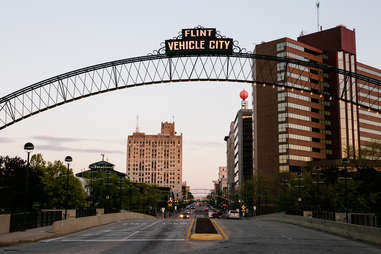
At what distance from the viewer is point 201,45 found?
121 ft

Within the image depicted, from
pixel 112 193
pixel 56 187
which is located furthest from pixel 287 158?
pixel 56 187

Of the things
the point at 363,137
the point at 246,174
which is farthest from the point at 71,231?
the point at 246,174

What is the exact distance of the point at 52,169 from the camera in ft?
262

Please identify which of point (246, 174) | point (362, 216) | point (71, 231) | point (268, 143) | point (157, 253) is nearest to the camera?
point (157, 253)

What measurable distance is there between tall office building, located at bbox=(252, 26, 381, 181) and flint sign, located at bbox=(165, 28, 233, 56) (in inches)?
3852

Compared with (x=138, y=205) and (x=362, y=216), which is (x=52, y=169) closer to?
(x=138, y=205)

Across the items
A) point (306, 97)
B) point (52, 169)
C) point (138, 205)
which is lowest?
point (138, 205)

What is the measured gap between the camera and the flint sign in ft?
121

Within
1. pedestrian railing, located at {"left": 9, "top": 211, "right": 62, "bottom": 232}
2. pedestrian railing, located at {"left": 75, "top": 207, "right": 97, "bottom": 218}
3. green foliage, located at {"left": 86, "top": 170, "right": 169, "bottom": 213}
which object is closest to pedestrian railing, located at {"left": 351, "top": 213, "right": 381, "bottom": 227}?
pedestrian railing, located at {"left": 9, "top": 211, "right": 62, "bottom": 232}

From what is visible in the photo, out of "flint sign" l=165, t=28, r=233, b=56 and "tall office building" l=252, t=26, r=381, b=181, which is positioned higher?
"tall office building" l=252, t=26, r=381, b=181

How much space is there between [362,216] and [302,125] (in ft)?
376

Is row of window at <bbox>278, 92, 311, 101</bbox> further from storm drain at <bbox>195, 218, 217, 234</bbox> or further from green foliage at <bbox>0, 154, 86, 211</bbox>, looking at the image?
storm drain at <bbox>195, 218, 217, 234</bbox>

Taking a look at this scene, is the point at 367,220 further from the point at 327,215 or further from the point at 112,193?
the point at 112,193

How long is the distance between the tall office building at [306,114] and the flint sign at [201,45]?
9784cm
